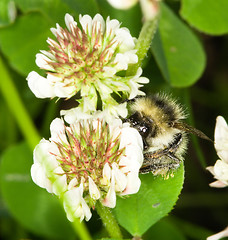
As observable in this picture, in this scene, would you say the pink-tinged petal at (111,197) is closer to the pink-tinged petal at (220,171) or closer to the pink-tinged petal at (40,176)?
the pink-tinged petal at (40,176)

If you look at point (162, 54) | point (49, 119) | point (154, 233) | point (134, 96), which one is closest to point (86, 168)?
point (134, 96)

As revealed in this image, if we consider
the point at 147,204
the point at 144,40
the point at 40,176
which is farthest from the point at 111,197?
the point at 144,40

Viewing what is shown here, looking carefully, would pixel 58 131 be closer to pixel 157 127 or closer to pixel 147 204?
pixel 157 127

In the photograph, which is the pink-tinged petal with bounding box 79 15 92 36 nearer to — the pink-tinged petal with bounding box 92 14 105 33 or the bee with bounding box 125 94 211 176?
the pink-tinged petal with bounding box 92 14 105 33

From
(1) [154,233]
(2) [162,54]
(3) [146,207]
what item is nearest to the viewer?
(3) [146,207]

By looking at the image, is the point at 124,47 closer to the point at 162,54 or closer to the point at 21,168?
the point at 162,54
